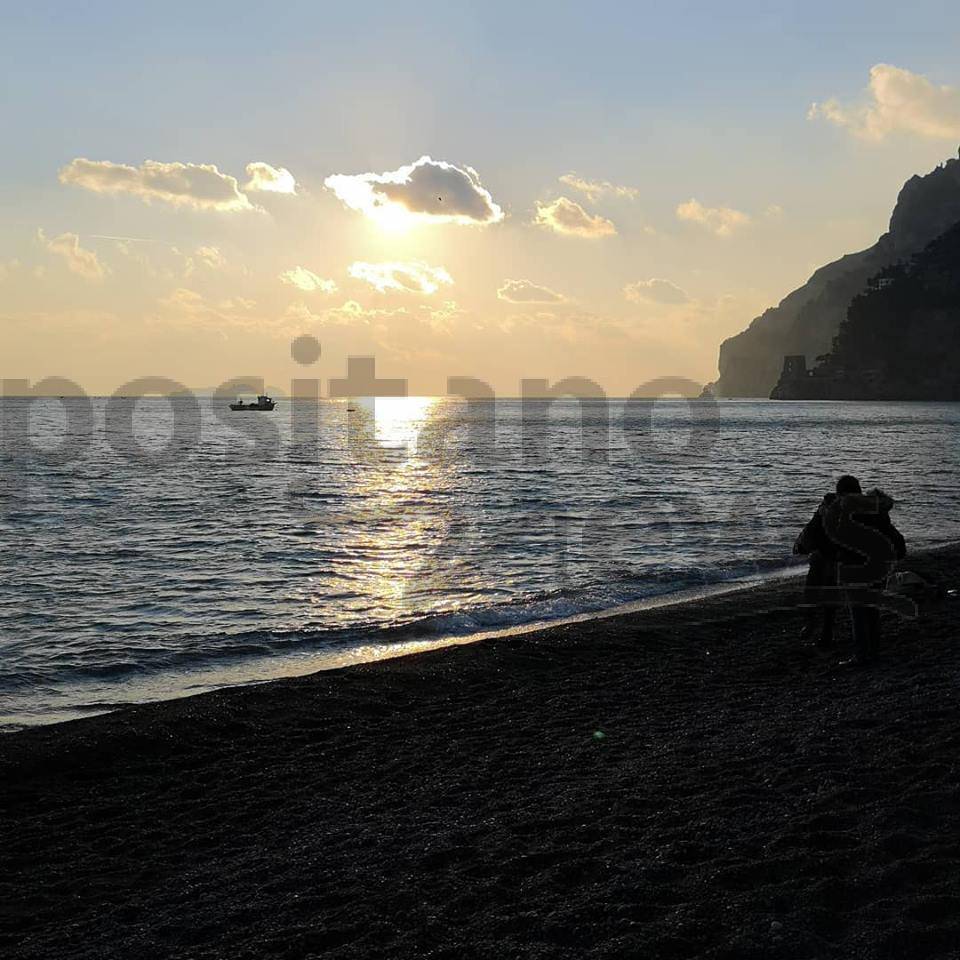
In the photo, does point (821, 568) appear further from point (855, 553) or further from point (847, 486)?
point (847, 486)

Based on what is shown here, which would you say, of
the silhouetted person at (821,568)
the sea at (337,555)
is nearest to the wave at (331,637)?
the sea at (337,555)

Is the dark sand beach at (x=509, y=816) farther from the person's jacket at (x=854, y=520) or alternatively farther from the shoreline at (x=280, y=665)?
the person's jacket at (x=854, y=520)

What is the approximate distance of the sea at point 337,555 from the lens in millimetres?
14500

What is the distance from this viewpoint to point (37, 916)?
6254mm

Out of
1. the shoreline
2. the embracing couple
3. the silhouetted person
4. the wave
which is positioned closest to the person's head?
the embracing couple

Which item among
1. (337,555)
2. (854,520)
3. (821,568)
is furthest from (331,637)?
(337,555)

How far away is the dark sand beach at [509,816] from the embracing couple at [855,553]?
2.13 ft

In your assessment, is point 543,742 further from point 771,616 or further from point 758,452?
point 758,452

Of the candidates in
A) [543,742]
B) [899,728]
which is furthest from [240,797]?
[899,728]

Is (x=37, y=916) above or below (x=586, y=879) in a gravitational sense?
below

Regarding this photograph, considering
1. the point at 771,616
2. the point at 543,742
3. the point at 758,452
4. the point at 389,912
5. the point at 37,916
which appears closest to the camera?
the point at 389,912

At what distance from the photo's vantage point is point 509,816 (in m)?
7.07

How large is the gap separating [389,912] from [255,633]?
10.5m

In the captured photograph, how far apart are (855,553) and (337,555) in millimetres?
15691
